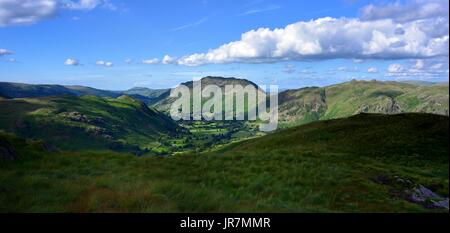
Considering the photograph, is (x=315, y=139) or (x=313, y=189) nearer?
(x=313, y=189)

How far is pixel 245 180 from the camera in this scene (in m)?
26.7

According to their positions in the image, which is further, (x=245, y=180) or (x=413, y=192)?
(x=413, y=192)

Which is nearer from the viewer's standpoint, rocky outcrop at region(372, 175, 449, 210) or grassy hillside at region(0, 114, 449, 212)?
grassy hillside at region(0, 114, 449, 212)

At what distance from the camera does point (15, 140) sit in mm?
41906

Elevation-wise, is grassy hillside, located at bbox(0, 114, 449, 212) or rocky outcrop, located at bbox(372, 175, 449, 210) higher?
grassy hillside, located at bbox(0, 114, 449, 212)

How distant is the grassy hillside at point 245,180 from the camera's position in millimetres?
16250

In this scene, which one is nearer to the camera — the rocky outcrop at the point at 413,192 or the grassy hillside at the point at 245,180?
the grassy hillside at the point at 245,180

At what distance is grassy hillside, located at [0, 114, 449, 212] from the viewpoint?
1625 cm
